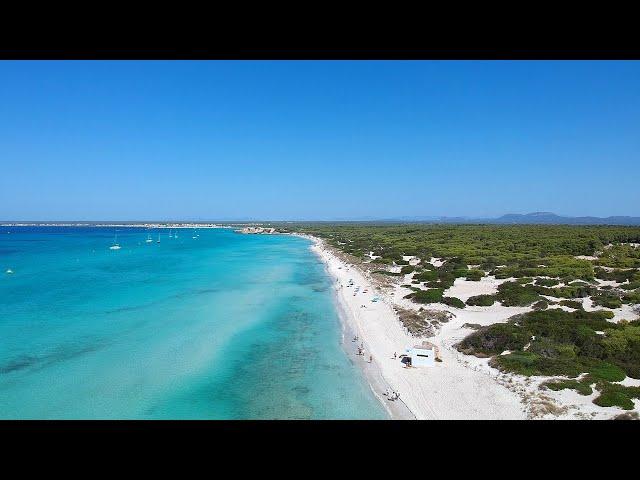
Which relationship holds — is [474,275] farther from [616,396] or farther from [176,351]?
[176,351]

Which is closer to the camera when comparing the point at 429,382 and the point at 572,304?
the point at 429,382

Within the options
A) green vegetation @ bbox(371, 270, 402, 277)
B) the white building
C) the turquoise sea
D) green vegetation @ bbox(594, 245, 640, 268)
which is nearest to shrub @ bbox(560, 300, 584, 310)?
the white building

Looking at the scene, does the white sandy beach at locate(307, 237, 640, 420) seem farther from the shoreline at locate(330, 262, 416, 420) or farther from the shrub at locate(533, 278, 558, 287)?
the shrub at locate(533, 278, 558, 287)

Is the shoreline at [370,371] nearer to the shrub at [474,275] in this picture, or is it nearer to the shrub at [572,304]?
the shrub at [474,275]

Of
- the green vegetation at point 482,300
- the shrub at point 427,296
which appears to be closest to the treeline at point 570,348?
the green vegetation at point 482,300

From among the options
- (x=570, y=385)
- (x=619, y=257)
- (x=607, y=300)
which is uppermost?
(x=619, y=257)

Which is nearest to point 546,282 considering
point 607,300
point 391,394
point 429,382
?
point 607,300
